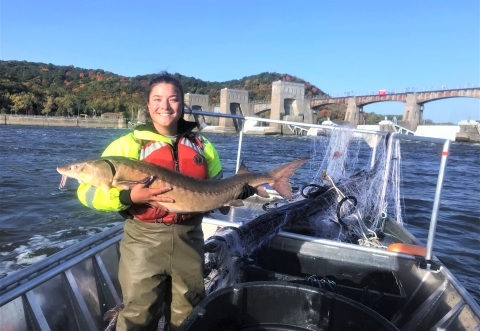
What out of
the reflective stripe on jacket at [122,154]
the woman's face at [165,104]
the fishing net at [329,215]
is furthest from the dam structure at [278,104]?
the woman's face at [165,104]

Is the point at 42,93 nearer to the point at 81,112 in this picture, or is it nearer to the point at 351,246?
the point at 81,112

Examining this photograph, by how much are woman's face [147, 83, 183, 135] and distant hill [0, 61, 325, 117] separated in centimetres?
8966

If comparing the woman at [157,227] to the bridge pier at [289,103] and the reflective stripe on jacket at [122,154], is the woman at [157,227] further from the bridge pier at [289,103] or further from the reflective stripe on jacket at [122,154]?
the bridge pier at [289,103]

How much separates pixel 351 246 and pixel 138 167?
2.84 meters

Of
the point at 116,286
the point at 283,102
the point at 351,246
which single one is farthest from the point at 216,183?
the point at 283,102

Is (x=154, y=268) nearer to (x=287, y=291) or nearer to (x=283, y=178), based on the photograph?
(x=287, y=291)

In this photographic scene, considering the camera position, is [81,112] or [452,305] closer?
[452,305]

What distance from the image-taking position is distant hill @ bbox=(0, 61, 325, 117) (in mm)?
114144

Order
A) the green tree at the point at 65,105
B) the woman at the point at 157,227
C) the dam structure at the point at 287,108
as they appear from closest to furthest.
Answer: the woman at the point at 157,227, the dam structure at the point at 287,108, the green tree at the point at 65,105

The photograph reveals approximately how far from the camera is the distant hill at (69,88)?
114 m

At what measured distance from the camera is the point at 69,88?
5640 inches

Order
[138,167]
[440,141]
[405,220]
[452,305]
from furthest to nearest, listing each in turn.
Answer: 1. [405,220]
2. [440,141]
3. [452,305]
4. [138,167]

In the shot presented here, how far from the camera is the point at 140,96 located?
282 centimetres

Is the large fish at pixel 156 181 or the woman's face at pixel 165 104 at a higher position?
the woman's face at pixel 165 104
